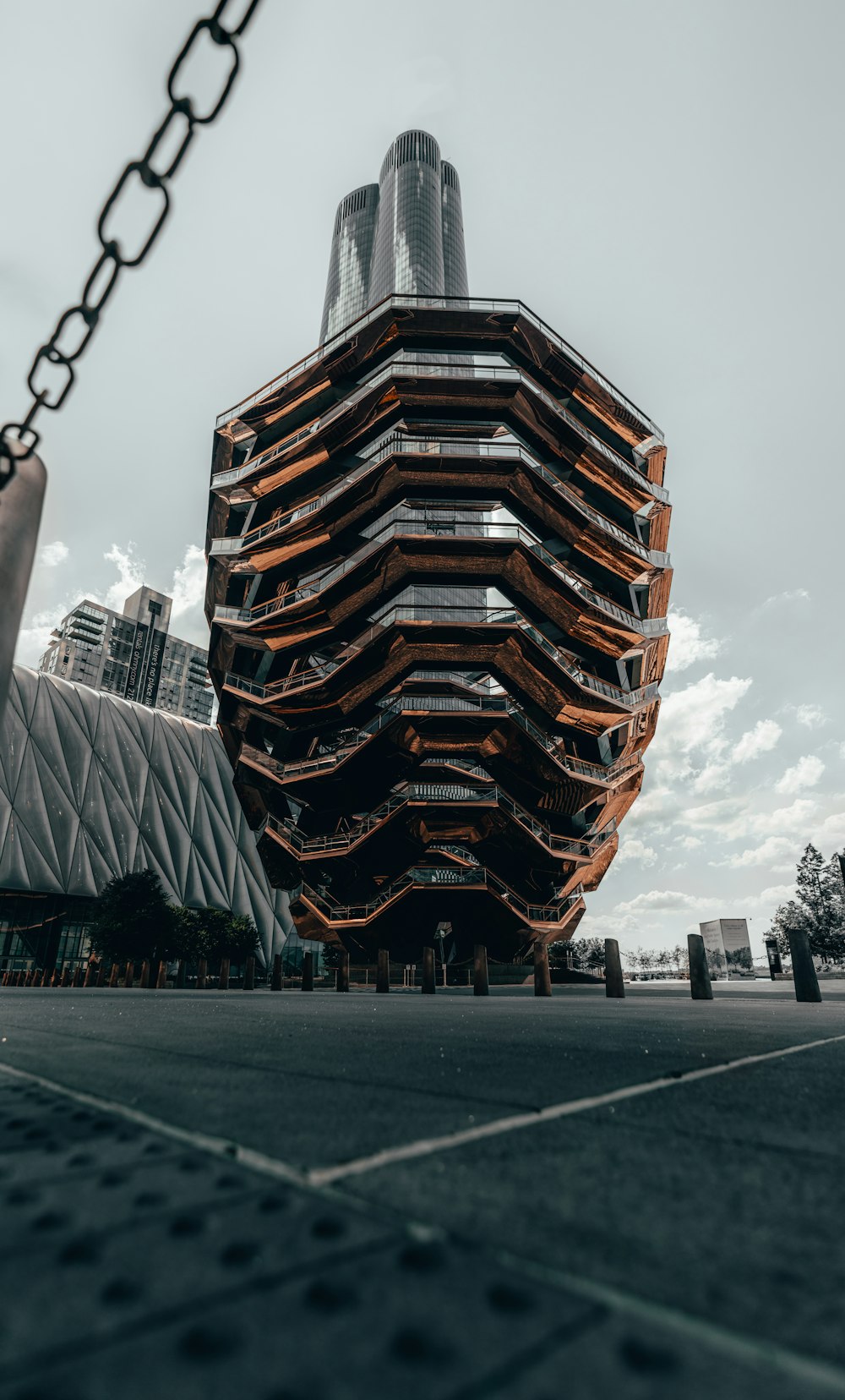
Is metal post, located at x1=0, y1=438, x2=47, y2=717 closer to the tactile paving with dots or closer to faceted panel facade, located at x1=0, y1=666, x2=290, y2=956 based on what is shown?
the tactile paving with dots

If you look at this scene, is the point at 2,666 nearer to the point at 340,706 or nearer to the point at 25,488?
the point at 25,488

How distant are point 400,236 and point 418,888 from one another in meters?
132

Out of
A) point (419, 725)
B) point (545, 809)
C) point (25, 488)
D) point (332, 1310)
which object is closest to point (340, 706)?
point (419, 725)

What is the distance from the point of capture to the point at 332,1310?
100cm

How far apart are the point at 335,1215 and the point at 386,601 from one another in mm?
42081

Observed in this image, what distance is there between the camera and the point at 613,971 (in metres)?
21.1

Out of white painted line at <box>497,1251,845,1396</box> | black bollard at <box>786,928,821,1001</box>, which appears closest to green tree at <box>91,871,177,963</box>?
black bollard at <box>786,928,821,1001</box>

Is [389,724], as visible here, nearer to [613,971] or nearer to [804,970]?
[613,971]

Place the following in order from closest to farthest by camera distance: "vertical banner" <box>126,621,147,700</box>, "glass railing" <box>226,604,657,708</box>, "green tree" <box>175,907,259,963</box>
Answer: "glass railing" <box>226,604,657,708</box>, "green tree" <box>175,907,259,963</box>, "vertical banner" <box>126,621,147,700</box>

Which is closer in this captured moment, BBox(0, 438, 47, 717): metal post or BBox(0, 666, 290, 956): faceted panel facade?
BBox(0, 438, 47, 717): metal post

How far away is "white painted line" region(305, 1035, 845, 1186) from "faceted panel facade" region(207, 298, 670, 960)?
121 ft

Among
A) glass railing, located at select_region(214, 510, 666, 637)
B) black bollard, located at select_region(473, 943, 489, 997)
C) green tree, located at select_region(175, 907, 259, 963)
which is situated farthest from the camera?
green tree, located at select_region(175, 907, 259, 963)

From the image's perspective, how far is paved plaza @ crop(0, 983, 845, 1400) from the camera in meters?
0.87

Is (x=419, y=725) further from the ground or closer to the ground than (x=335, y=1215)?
further from the ground
